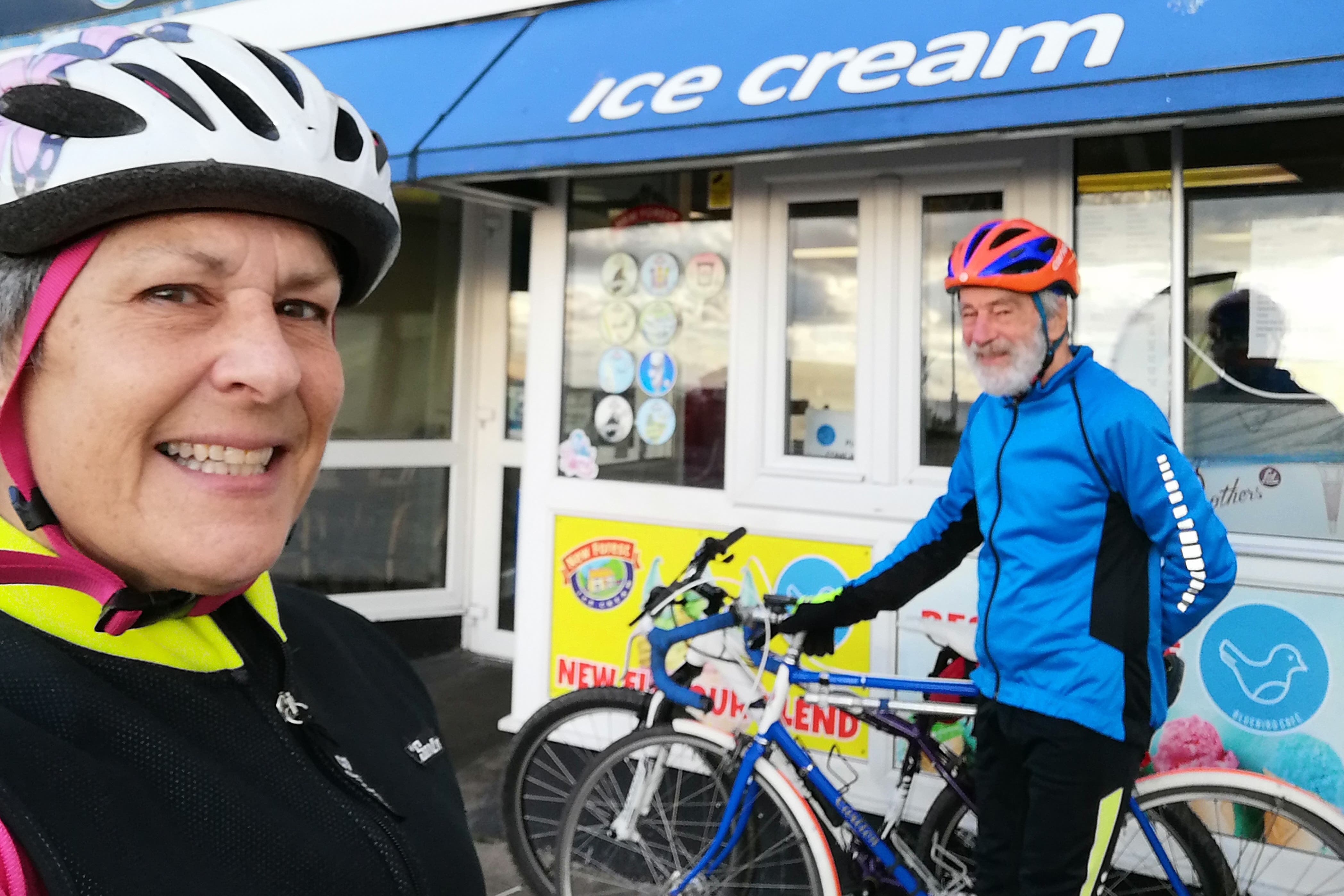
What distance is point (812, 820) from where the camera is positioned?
9.34 feet

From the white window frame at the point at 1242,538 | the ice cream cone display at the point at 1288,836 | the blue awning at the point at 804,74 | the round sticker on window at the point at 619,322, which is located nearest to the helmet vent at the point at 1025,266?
the blue awning at the point at 804,74

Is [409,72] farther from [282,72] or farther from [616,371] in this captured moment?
[282,72]

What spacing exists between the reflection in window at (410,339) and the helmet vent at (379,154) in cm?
477

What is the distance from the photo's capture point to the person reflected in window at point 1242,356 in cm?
346

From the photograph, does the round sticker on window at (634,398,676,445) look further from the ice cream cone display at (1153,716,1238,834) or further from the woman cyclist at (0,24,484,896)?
the woman cyclist at (0,24,484,896)

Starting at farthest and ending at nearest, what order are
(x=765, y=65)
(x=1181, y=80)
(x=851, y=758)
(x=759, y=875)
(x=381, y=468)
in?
(x=381, y=468), (x=851, y=758), (x=765, y=65), (x=759, y=875), (x=1181, y=80)

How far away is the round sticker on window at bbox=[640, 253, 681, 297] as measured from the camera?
4531mm

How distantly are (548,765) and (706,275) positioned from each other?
2.29m

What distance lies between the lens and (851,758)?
156 inches

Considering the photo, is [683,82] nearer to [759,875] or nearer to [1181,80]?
[1181,80]

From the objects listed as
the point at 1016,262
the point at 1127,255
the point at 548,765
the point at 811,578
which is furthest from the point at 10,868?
the point at 1127,255

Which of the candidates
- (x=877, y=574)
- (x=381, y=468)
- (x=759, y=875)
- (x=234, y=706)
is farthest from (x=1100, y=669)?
(x=381, y=468)

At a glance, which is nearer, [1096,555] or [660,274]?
[1096,555]

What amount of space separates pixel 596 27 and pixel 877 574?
2724mm
